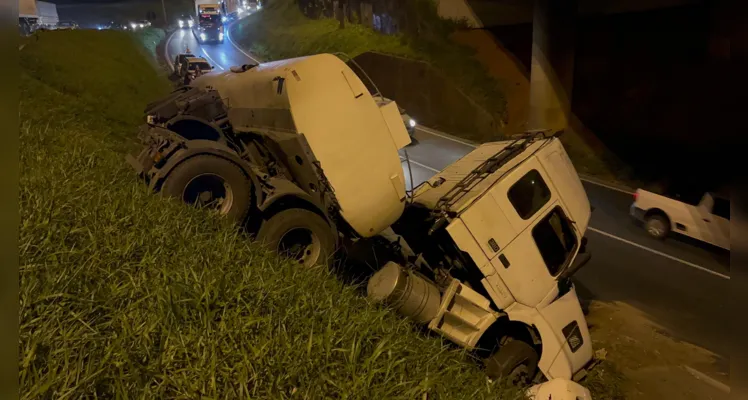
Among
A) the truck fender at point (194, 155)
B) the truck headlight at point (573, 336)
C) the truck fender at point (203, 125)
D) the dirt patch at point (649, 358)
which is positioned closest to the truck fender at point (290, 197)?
the truck fender at point (194, 155)

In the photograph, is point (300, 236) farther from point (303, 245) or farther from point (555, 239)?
point (555, 239)

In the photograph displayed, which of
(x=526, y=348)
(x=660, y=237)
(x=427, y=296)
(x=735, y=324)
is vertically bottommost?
(x=660, y=237)

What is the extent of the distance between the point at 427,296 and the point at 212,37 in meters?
41.4

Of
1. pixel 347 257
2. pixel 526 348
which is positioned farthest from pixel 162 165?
pixel 526 348

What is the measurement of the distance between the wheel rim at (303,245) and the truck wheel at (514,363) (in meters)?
2.38

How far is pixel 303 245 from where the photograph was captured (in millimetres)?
6312

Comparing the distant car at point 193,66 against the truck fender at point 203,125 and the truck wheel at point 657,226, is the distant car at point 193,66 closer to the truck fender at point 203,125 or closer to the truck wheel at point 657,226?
the truck fender at point 203,125

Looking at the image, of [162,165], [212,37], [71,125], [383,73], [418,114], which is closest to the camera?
[162,165]

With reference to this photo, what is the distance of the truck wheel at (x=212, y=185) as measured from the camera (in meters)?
5.97

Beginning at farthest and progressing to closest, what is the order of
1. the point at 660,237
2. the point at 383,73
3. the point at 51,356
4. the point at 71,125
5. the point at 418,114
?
the point at 383,73 < the point at 418,114 < the point at 660,237 < the point at 71,125 < the point at 51,356

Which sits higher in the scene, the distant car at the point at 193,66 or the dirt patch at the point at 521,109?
the distant car at the point at 193,66

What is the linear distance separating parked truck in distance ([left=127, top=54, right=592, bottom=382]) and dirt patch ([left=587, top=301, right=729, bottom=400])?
0.96 m

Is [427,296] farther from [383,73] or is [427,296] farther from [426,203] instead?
[383,73]

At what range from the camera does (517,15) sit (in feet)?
79.6
